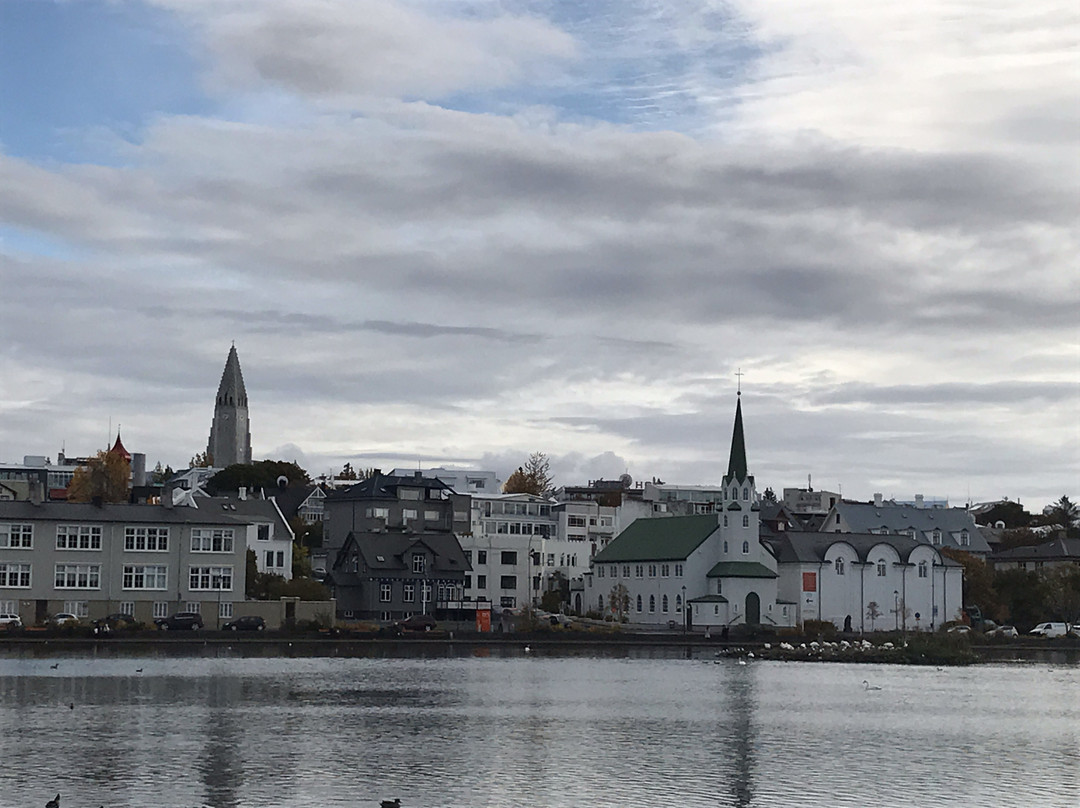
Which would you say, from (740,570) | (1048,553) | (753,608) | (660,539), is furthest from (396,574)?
(1048,553)

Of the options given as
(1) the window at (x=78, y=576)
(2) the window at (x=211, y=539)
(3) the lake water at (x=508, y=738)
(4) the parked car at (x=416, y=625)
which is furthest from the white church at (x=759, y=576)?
(3) the lake water at (x=508, y=738)

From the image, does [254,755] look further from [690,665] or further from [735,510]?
[735,510]

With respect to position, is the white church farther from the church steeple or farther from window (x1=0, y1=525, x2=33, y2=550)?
window (x1=0, y1=525, x2=33, y2=550)

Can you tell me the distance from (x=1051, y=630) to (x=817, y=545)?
66.9 feet

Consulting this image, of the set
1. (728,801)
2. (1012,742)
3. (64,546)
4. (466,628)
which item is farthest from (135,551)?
(728,801)

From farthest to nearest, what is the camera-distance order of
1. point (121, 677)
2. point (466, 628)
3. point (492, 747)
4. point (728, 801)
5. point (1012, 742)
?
1. point (466, 628)
2. point (121, 677)
3. point (1012, 742)
4. point (492, 747)
5. point (728, 801)

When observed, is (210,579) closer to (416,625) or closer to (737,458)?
(416,625)

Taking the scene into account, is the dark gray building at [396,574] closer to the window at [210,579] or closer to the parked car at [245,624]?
Result: the window at [210,579]

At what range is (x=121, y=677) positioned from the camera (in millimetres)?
64000

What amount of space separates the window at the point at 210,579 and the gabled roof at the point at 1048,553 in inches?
3746

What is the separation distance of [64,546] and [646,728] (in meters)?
57.5

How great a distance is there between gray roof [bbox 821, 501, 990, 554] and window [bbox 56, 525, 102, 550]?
294ft

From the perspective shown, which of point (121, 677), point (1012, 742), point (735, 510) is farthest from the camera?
point (735, 510)

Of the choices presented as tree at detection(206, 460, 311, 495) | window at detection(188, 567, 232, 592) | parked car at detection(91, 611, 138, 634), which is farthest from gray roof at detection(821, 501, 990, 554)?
parked car at detection(91, 611, 138, 634)
